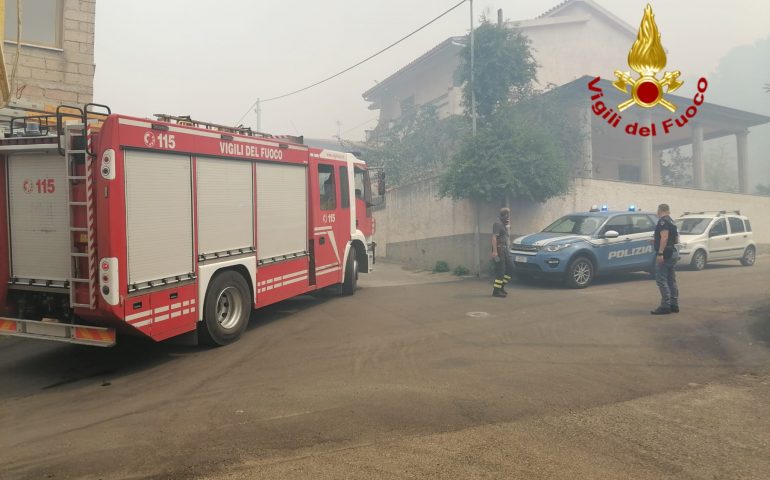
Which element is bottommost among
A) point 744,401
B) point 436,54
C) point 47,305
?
point 744,401

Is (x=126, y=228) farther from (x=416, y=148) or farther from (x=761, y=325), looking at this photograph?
(x=416, y=148)

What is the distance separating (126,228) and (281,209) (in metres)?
3.13

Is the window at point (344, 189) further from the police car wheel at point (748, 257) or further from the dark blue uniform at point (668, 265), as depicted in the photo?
the police car wheel at point (748, 257)

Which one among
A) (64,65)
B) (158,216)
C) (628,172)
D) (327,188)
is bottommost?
(158,216)

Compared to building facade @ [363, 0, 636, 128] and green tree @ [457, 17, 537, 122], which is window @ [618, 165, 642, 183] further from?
green tree @ [457, 17, 537, 122]

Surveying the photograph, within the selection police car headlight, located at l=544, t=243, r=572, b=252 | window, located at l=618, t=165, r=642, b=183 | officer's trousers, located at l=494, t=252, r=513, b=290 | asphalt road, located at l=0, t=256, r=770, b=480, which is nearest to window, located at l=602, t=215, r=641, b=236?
police car headlight, located at l=544, t=243, r=572, b=252

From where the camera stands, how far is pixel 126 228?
6.11 m

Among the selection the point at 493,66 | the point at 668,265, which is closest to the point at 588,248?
the point at 668,265

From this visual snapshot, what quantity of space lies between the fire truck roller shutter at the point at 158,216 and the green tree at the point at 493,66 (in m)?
12.8

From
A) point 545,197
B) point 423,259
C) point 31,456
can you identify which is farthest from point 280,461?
point 423,259

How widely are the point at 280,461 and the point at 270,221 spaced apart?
5.25 metres

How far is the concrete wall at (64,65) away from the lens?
1152 centimetres

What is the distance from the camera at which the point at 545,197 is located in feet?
52.1

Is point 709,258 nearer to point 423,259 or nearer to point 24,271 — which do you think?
point 423,259
